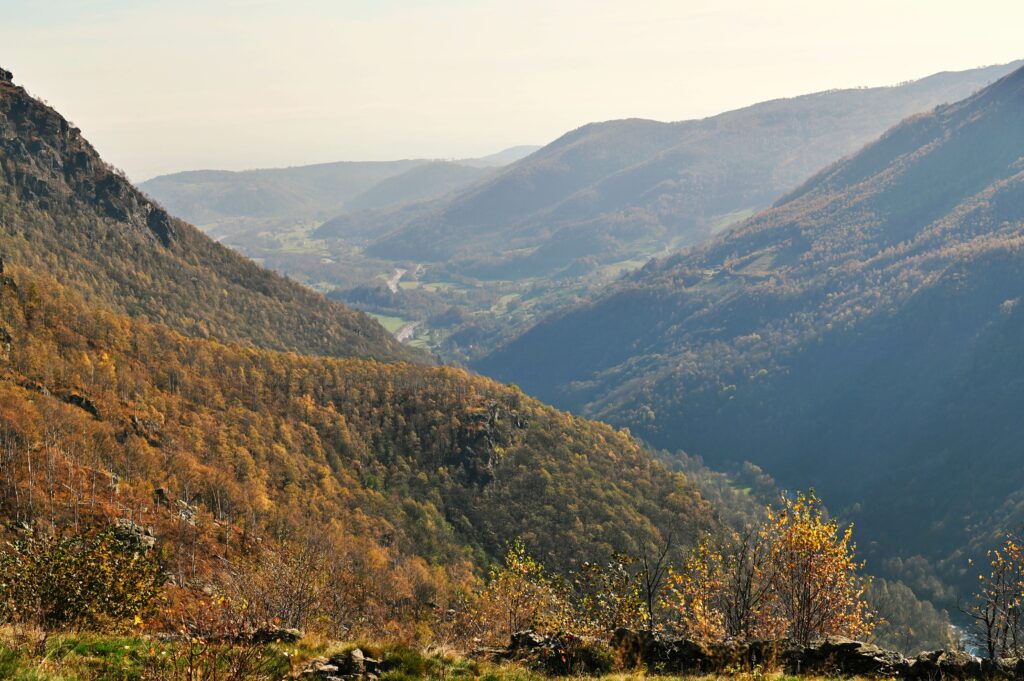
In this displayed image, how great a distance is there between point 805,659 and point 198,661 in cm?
2410

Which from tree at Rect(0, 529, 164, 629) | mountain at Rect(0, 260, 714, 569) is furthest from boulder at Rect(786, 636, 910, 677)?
mountain at Rect(0, 260, 714, 569)

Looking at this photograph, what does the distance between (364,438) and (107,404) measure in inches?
2381

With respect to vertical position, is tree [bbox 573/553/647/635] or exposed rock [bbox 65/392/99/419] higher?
exposed rock [bbox 65/392/99/419]

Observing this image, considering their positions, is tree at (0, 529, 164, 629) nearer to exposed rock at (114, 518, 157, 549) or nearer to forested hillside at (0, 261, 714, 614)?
exposed rock at (114, 518, 157, 549)

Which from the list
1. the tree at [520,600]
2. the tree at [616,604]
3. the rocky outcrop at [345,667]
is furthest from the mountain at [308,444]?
the tree at [616,604]

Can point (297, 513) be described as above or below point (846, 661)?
below

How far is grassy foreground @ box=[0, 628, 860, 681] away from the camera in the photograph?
711 inches

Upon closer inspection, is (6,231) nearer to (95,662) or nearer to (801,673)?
(95,662)

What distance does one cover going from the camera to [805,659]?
2847 centimetres

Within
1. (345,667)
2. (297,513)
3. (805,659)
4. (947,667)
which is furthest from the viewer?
(297,513)

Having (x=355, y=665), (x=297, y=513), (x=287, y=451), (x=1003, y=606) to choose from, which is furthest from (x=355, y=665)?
(x=287, y=451)

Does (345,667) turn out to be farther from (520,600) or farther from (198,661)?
(520,600)

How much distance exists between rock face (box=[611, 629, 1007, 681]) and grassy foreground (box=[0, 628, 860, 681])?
2.34 meters

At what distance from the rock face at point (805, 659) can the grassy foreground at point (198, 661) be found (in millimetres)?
2337
